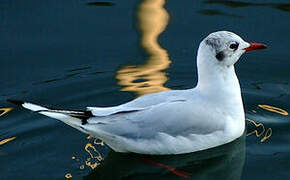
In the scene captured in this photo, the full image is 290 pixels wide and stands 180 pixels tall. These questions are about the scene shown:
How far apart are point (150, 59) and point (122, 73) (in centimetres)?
47

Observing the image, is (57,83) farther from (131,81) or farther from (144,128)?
(144,128)

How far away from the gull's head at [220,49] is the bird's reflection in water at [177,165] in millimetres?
725

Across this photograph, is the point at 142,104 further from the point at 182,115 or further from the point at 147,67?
the point at 147,67

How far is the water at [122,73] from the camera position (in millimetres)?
5414

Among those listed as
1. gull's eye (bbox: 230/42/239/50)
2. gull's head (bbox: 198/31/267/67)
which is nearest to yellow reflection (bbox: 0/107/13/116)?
gull's head (bbox: 198/31/267/67)

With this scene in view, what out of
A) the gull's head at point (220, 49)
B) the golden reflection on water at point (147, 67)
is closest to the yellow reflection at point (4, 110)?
the golden reflection on water at point (147, 67)

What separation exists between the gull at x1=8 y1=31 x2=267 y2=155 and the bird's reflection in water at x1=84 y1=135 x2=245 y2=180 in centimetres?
8

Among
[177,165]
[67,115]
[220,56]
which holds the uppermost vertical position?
[220,56]

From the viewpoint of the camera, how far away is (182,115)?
5316mm

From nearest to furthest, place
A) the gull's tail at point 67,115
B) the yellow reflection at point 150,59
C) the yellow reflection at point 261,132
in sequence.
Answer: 1. the gull's tail at point 67,115
2. the yellow reflection at point 261,132
3. the yellow reflection at point 150,59

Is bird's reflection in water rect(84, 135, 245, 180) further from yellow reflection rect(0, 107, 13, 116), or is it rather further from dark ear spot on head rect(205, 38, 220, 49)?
yellow reflection rect(0, 107, 13, 116)

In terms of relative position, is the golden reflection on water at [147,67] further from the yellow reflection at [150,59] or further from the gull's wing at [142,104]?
the gull's wing at [142,104]

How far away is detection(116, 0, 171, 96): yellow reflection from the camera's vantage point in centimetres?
667

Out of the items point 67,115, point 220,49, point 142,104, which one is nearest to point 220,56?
point 220,49
